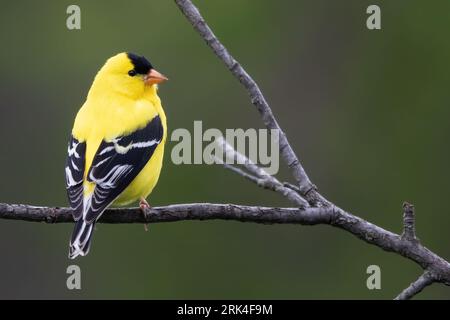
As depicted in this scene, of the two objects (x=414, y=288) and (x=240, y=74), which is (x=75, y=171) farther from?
(x=414, y=288)

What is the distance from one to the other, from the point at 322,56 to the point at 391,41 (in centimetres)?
72

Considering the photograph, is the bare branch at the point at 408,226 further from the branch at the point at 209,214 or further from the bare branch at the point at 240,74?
the bare branch at the point at 240,74

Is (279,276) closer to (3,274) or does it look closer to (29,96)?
(3,274)

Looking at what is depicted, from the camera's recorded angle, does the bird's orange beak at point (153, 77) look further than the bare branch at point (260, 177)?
Yes

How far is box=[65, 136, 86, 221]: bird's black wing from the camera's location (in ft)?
14.8

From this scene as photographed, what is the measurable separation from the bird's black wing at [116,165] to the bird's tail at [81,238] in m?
0.03

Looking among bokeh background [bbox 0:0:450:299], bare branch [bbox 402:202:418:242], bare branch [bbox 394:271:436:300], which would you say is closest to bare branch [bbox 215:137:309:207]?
bare branch [bbox 402:202:418:242]

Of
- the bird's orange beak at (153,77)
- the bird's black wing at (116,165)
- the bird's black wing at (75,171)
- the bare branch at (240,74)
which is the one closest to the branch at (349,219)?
the bare branch at (240,74)

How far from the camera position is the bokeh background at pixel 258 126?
8.76 m

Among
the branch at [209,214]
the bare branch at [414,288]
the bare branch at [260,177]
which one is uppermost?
the bare branch at [260,177]

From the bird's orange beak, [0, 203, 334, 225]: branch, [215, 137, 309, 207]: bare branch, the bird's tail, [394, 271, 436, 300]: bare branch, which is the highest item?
the bird's orange beak

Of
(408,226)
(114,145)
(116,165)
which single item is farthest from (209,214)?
(114,145)

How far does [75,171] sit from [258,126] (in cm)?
427

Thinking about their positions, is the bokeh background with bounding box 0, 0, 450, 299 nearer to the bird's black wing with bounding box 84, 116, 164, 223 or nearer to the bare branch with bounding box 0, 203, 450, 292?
the bird's black wing with bounding box 84, 116, 164, 223
